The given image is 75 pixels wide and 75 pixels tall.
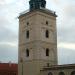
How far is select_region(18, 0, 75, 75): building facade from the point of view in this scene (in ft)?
146

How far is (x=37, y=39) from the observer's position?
44781mm

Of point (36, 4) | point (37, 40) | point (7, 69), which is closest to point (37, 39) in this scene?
point (37, 40)

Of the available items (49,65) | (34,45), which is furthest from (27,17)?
(49,65)

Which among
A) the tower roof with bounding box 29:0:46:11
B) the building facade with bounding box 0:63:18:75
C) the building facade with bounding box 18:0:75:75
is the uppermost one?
the tower roof with bounding box 29:0:46:11

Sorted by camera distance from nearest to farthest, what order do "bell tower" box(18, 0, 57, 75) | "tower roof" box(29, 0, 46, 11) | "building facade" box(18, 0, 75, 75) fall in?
1. "building facade" box(18, 0, 75, 75)
2. "bell tower" box(18, 0, 57, 75)
3. "tower roof" box(29, 0, 46, 11)

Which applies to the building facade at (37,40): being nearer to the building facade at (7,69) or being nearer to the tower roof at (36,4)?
the tower roof at (36,4)

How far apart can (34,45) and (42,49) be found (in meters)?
1.73

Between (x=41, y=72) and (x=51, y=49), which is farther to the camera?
(x=51, y=49)

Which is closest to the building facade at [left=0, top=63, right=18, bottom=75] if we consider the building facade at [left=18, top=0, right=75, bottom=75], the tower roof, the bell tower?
the bell tower

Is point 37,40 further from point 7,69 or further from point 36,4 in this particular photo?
point 7,69

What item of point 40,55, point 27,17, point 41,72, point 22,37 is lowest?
point 41,72

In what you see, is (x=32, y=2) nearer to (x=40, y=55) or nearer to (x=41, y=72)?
(x=40, y=55)

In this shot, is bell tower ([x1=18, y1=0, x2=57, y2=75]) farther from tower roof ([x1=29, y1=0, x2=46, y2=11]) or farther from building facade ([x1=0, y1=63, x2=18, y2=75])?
building facade ([x1=0, y1=63, x2=18, y2=75])

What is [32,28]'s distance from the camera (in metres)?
45.8
